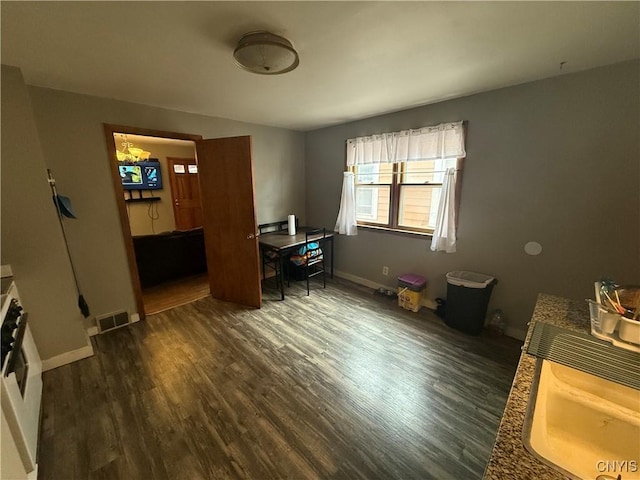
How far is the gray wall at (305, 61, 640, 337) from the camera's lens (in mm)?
1763

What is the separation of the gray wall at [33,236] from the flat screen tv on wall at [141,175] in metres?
3.12

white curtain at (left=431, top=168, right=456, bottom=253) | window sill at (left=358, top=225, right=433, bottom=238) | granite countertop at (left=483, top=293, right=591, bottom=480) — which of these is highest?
white curtain at (left=431, top=168, right=456, bottom=253)

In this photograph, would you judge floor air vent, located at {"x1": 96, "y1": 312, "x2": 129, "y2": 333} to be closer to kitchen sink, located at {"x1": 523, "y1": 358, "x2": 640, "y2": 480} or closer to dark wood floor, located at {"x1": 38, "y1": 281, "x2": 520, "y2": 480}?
dark wood floor, located at {"x1": 38, "y1": 281, "x2": 520, "y2": 480}

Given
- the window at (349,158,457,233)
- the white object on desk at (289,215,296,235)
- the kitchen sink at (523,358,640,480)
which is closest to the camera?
the kitchen sink at (523,358,640,480)

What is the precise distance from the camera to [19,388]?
128 centimetres

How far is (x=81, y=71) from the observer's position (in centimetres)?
173

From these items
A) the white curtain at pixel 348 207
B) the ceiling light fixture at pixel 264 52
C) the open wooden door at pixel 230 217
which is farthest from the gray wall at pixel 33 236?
the white curtain at pixel 348 207

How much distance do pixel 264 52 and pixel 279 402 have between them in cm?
222

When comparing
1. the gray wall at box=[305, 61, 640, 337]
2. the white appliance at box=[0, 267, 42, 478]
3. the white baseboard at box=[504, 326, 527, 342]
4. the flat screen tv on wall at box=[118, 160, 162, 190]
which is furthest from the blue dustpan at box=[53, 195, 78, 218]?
the white baseboard at box=[504, 326, 527, 342]

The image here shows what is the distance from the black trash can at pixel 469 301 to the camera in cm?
231

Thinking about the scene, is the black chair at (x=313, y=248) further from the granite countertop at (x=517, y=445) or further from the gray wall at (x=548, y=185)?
the granite countertop at (x=517, y=445)

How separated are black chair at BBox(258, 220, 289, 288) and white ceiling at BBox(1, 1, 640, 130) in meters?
1.81

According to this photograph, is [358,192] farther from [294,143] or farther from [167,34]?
[167,34]

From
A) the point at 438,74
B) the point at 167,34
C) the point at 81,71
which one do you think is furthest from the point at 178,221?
the point at 438,74
